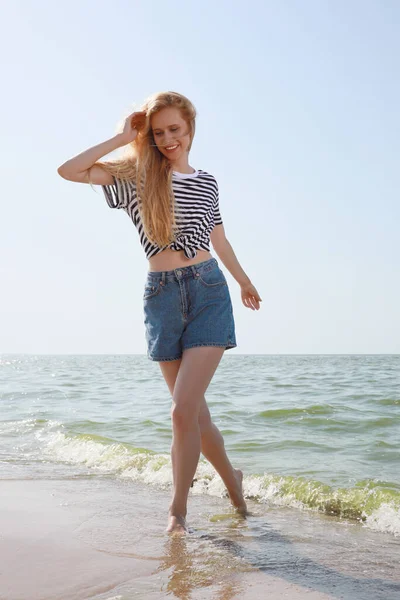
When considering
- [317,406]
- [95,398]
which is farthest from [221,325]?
[95,398]

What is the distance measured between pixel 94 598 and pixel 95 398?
9.45 m

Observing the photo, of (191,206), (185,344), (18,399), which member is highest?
(191,206)

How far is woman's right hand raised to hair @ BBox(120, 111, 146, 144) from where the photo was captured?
137 inches

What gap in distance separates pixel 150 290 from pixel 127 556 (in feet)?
4.18

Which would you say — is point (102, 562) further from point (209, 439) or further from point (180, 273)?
point (180, 273)

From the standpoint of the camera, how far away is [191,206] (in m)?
3.52

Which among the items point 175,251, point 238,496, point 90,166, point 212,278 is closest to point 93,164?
point 90,166

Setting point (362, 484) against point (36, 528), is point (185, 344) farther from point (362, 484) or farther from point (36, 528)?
point (362, 484)

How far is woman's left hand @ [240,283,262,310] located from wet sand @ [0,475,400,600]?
49.2 inches

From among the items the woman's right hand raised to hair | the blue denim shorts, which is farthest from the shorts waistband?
the woman's right hand raised to hair

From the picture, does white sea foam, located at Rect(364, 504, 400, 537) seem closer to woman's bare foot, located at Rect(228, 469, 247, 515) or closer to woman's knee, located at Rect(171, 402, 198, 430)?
woman's bare foot, located at Rect(228, 469, 247, 515)

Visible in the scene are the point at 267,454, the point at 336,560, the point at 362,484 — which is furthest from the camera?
the point at 267,454

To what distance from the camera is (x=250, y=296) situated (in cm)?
402

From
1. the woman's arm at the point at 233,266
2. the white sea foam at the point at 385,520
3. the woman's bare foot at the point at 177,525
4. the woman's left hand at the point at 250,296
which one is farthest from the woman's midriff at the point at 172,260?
the white sea foam at the point at 385,520
